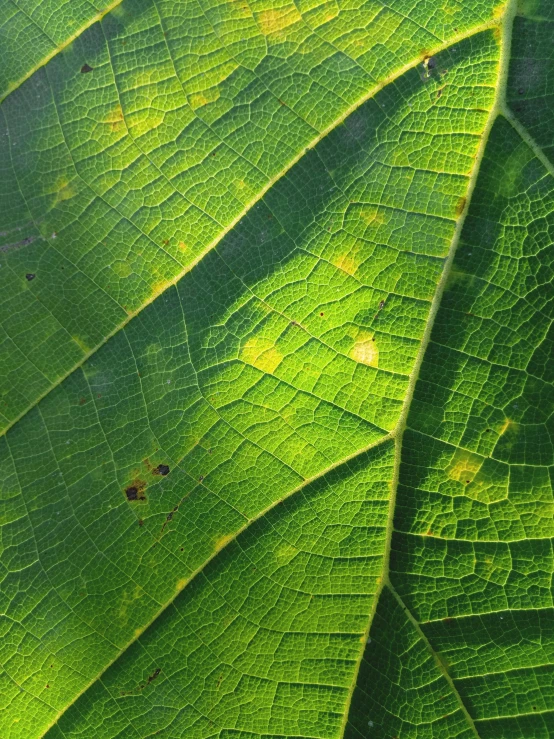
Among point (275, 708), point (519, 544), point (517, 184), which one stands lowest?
point (275, 708)

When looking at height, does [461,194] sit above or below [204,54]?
below

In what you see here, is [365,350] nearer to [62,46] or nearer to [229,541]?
[229,541]

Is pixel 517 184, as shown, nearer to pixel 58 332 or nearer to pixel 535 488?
pixel 535 488

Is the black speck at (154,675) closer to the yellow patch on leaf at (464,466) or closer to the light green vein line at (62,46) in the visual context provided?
the yellow patch on leaf at (464,466)

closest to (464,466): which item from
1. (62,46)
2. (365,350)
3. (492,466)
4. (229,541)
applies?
(492,466)

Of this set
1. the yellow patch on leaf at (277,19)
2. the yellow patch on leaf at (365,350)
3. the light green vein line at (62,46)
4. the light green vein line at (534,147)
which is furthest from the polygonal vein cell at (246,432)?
the light green vein line at (62,46)

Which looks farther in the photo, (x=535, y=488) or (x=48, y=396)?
(x=48, y=396)

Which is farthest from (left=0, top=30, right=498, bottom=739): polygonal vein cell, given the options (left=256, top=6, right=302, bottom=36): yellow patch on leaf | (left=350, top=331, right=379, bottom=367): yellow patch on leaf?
(left=256, top=6, right=302, bottom=36): yellow patch on leaf

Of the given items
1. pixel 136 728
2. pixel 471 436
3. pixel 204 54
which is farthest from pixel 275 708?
pixel 204 54
